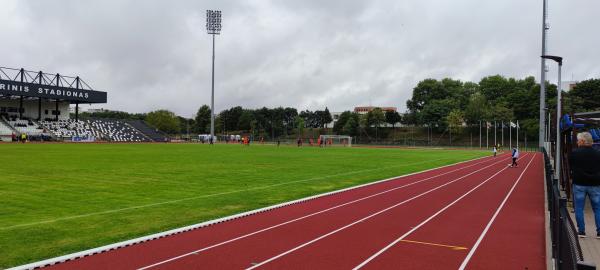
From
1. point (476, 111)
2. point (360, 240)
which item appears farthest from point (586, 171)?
point (476, 111)

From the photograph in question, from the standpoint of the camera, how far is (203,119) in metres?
139

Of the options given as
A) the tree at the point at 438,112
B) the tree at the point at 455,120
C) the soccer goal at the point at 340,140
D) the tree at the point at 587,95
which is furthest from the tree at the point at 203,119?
the tree at the point at 587,95

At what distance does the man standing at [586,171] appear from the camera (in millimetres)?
7324

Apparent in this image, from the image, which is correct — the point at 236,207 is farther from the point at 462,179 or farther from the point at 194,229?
the point at 462,179

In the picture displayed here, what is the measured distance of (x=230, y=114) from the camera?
140000mm

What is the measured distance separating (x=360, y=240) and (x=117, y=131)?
83543mm

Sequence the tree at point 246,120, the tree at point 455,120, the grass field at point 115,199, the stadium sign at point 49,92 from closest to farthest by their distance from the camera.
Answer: the grass field at point 115,199 → the stadium sign at point 49,92 → the tree at point 455,120 → the tree at point 246,120

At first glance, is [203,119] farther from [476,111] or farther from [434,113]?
[476,111]

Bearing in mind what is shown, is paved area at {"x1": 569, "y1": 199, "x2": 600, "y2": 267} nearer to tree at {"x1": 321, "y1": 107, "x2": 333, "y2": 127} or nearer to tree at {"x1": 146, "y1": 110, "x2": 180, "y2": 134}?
tree at {"x1": 146, "y1": 110, "x2": 180, "y2": 134}

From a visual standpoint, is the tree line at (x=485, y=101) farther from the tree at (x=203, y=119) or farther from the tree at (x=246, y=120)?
the tree at (x=203, y=119)

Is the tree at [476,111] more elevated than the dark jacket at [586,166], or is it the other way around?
the tree at [476,111]

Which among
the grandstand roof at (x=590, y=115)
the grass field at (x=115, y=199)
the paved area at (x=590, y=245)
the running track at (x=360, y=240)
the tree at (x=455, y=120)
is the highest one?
the tree at (x=455, y=120)

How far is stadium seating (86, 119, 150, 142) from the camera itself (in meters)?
79.8

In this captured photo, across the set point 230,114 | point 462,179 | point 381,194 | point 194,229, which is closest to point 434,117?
point 230,114
